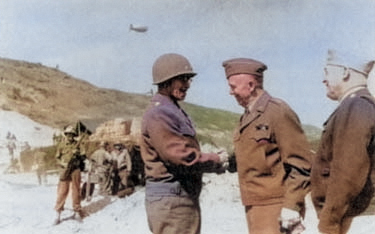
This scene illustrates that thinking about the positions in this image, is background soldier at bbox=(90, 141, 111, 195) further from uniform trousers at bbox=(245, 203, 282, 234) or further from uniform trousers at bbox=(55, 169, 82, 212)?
uniform trousers at bbox=(245, 203, 282, 234)

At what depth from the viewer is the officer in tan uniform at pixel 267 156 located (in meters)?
2.79

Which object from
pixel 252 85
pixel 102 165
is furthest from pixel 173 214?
pixel 252 85

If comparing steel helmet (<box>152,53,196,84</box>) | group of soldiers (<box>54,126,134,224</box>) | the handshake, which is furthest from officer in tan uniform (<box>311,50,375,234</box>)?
group of soldiers (<box>54,126,134,224</box>)

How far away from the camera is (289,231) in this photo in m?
2.80

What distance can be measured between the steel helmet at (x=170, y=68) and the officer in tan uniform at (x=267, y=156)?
0.10 meters

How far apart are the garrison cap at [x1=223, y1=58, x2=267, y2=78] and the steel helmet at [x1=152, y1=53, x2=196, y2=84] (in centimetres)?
8

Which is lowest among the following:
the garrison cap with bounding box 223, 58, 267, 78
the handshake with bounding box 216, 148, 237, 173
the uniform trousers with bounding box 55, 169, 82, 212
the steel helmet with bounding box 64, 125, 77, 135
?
the uniform trousers with bounding box 55, 169, 82, 212

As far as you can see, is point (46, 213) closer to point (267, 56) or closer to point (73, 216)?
point (73, 216)

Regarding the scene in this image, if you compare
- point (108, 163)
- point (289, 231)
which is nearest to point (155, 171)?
point (108, 163)

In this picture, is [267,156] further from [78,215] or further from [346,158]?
[78,215]

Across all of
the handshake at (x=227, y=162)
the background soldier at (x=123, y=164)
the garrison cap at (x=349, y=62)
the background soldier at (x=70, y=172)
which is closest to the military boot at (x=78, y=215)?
the background soldier at (x=70, y=172)

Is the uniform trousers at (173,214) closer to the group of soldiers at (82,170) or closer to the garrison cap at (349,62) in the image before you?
the group of soldiers at (82,170)

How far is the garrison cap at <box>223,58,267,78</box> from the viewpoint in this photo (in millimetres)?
2846

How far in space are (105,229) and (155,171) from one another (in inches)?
8.9
